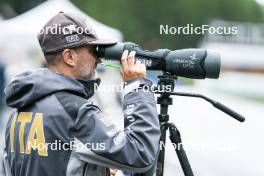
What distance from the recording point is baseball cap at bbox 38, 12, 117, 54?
2.63m

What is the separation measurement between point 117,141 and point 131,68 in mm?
309

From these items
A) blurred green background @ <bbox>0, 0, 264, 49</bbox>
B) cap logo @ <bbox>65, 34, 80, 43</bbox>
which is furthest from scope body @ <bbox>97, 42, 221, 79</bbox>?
blurred green background @ <bbox>0, 0, 264, 49</bbox>

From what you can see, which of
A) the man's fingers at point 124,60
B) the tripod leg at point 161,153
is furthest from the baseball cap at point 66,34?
the tripod leg at point 161,153

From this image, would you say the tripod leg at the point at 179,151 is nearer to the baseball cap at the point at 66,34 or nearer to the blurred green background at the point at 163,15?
the baseball cap at the point at 66,34

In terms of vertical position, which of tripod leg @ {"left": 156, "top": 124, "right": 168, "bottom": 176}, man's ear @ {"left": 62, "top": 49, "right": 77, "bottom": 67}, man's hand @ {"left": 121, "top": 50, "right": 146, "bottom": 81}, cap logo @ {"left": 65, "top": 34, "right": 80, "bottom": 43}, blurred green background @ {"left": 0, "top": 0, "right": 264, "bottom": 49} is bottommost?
blurred green background @ {"left": 0, "top": 0, "right": 264, "bottom": 49}

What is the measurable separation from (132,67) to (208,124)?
13.4m

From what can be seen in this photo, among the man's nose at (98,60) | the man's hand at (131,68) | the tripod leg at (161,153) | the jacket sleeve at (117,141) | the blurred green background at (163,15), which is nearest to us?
the jacket sleeve at (117,141)

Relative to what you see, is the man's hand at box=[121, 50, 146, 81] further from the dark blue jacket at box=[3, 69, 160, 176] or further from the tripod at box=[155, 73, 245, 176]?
the tripod at box=[155, 73, 245, 176]

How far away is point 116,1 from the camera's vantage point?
142ft

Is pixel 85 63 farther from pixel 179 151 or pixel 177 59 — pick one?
pixel 179 151

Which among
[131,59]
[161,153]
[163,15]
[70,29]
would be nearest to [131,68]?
[131,59]

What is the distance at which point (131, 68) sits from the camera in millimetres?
2609

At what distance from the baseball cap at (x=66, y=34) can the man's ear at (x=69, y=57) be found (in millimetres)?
21

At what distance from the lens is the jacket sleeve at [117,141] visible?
2.49 meters
